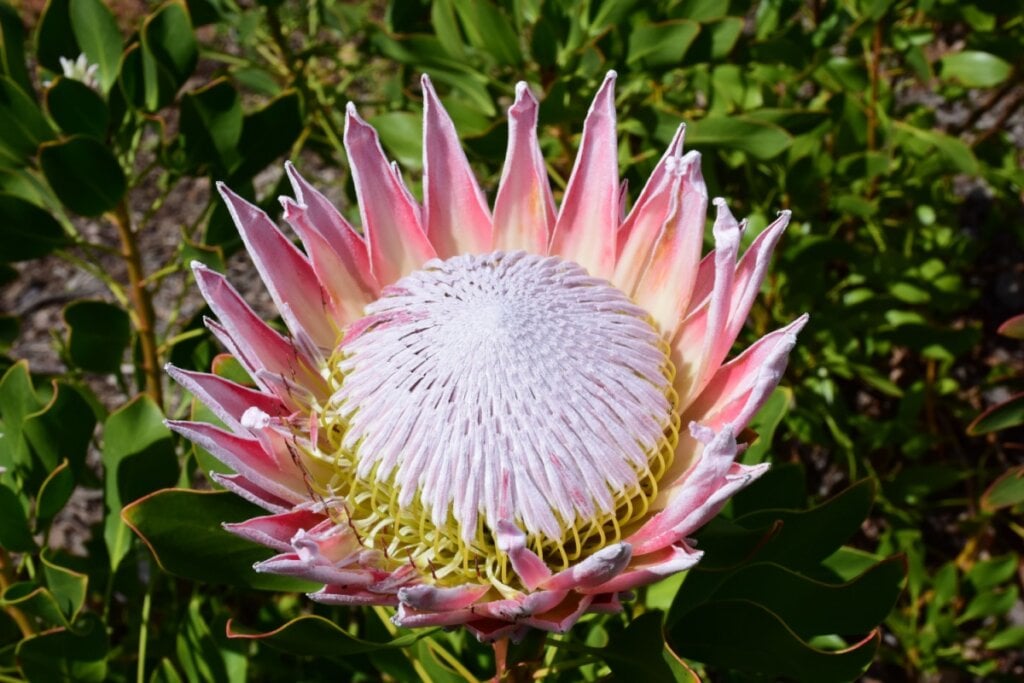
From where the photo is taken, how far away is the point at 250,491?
1.38m

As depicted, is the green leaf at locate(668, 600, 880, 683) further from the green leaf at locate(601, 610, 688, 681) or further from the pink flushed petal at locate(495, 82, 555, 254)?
the pink flushed petal at locate(495, 82, 555, 254)

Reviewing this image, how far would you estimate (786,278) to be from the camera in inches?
114

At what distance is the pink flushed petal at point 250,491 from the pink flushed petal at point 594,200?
624 millimetres

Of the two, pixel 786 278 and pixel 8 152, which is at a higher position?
pixel 8 152

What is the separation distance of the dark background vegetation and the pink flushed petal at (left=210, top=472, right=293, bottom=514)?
0.18 m

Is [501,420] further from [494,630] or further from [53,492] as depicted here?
[53,492]

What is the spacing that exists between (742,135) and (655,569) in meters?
1.33

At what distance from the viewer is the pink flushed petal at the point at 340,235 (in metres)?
1.60

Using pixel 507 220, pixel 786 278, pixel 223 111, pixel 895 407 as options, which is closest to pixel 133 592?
pixel 223 111

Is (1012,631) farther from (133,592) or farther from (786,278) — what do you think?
(133,592)

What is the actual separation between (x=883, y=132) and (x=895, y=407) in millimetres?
1135

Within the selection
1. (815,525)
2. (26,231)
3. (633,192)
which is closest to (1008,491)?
(815,525)

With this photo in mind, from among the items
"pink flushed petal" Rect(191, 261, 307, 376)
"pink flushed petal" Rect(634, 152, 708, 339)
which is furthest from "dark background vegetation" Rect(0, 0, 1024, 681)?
"pink flushed petal" Rect(634, 152, 708, 339)

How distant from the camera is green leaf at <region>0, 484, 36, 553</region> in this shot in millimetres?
1799
